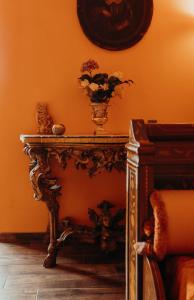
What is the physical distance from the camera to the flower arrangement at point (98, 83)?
8.62ft

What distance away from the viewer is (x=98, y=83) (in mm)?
2645

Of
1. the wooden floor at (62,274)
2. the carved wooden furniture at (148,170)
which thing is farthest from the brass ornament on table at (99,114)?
the carved wooden furniture at (148,170)

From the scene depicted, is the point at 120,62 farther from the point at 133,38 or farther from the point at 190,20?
the point at 190,20

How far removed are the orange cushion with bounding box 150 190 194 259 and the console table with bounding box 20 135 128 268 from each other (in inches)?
47.1

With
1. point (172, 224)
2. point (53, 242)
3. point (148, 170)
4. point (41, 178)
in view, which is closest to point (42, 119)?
point (41, 178)

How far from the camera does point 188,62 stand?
9.87ft

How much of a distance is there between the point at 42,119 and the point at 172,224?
1.91m

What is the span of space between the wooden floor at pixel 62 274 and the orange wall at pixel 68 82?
33cm

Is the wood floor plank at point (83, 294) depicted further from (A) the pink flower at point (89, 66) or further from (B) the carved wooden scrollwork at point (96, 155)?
(A) the pink flower at point (89, 66)

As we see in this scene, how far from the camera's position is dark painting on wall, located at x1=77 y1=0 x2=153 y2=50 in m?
2.89

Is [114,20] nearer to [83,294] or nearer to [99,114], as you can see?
[99,114]

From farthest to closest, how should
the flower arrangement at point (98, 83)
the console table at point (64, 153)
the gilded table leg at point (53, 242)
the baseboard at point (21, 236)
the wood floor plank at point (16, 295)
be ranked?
the baseboard at point (21, 236) → the flower arrangement at point (98, 83) → the gilded table leg at point (53, 242) → the console table at point (64, 153) → the wood floor plank at point (16, 295)

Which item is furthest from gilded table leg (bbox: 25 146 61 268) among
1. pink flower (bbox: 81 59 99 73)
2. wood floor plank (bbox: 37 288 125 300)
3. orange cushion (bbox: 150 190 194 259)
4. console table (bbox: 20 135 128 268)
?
orange cushion (bbox: 150 190 194 259)

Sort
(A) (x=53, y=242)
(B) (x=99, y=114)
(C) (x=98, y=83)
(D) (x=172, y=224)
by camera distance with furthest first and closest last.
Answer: (B) (x=99, y=114)
(C) (x=98, y=83)
(A) (x=53, y=242)
(D) (x=172, y=224)
